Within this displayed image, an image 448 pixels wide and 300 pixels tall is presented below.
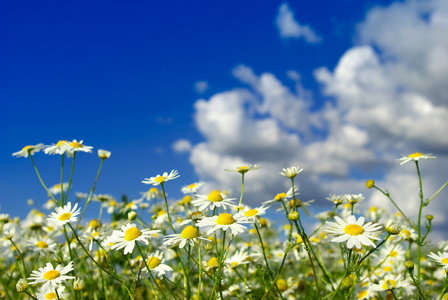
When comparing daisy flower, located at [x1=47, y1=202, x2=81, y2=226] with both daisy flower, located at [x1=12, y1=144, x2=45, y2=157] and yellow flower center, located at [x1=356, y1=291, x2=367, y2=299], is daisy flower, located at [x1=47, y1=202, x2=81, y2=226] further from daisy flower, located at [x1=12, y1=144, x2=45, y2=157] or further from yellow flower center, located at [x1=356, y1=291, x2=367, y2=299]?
yellow flower center, located at [x1=356, y1=291, x2=367, y2=299]

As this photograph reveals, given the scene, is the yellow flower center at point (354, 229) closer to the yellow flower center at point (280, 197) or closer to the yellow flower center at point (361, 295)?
the yellow flower center at point (280, 197)

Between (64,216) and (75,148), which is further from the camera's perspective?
(75,148)

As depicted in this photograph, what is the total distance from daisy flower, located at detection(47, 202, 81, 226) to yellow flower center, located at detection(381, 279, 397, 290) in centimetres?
246

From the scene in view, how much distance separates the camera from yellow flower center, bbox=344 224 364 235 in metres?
2.32

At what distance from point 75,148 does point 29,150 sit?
0.57m

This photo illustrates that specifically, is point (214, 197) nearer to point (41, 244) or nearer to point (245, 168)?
point (245, 168)

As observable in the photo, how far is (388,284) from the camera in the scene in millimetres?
3135

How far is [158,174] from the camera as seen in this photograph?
3.15m

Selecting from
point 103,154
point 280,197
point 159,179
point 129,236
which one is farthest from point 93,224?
point 280,197

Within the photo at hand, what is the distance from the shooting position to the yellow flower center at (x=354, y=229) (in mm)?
2318

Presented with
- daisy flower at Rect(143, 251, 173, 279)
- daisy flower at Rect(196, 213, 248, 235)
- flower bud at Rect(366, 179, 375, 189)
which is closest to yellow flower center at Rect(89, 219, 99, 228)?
daisy flower at Rect(143, 251, 173, 279)

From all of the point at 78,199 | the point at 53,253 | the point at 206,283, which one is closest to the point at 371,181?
the point at 206,283

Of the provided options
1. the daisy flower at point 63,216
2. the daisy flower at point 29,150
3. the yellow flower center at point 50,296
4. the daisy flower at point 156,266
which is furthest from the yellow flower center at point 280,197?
the daisy flower at point 29,150

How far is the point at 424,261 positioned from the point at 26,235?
20.0ft
